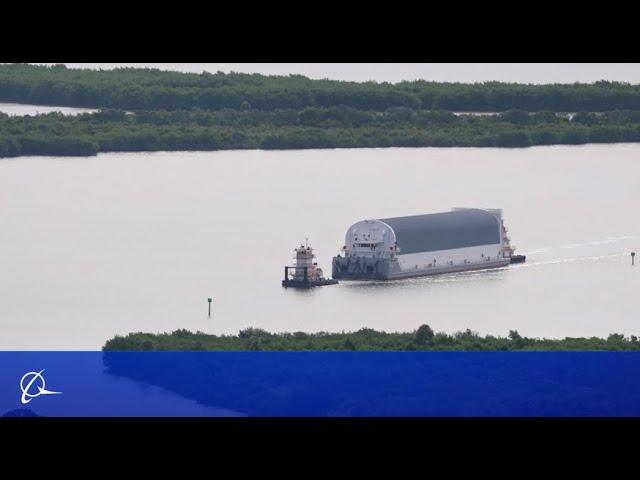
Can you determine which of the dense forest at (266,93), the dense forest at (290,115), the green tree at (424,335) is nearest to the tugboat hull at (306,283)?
the green tree at (424,335)

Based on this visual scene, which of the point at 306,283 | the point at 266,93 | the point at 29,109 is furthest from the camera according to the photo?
the point at 266,93

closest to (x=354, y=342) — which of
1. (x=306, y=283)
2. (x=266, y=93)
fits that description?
(x=306, y=283)

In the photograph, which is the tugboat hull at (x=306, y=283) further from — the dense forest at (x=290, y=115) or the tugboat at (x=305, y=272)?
the dense forest at (x=290, y=115)

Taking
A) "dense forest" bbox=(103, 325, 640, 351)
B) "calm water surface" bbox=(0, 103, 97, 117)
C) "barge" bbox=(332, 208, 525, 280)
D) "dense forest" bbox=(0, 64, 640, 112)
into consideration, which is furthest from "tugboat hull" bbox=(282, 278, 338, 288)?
"dense forest" bbox=(0, 64, 640, 112)

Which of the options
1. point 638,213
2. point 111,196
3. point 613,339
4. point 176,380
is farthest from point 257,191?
point 176,380

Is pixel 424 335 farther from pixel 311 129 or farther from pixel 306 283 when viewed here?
pixel 311 129

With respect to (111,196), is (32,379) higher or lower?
lower

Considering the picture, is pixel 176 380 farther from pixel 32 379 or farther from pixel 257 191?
pixel 257 191

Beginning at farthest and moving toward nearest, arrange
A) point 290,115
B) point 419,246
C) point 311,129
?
point 290,115 < point 311,129 < point 419,246
